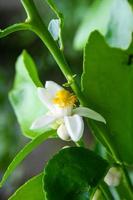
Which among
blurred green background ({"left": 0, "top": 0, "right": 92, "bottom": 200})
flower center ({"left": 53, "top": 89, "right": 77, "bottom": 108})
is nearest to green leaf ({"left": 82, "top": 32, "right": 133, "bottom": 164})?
flower center ({"left": 53, "top": 89, "right": 77, "bottom": 108})

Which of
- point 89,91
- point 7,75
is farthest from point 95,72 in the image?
point 7,75

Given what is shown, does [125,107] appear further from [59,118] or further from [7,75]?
[7,75]

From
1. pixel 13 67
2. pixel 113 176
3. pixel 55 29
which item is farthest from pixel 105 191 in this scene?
pixel 13 67

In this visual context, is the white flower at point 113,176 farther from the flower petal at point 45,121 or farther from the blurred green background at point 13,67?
the blurred green background at point 13,67

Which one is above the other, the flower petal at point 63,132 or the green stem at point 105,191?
the flower petal at point 63,132

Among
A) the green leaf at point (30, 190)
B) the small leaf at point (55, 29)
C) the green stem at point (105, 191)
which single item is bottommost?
the green stem at point (105, 191)

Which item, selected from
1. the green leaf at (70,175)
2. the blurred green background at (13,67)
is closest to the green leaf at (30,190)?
the green leaf at (70,175)
